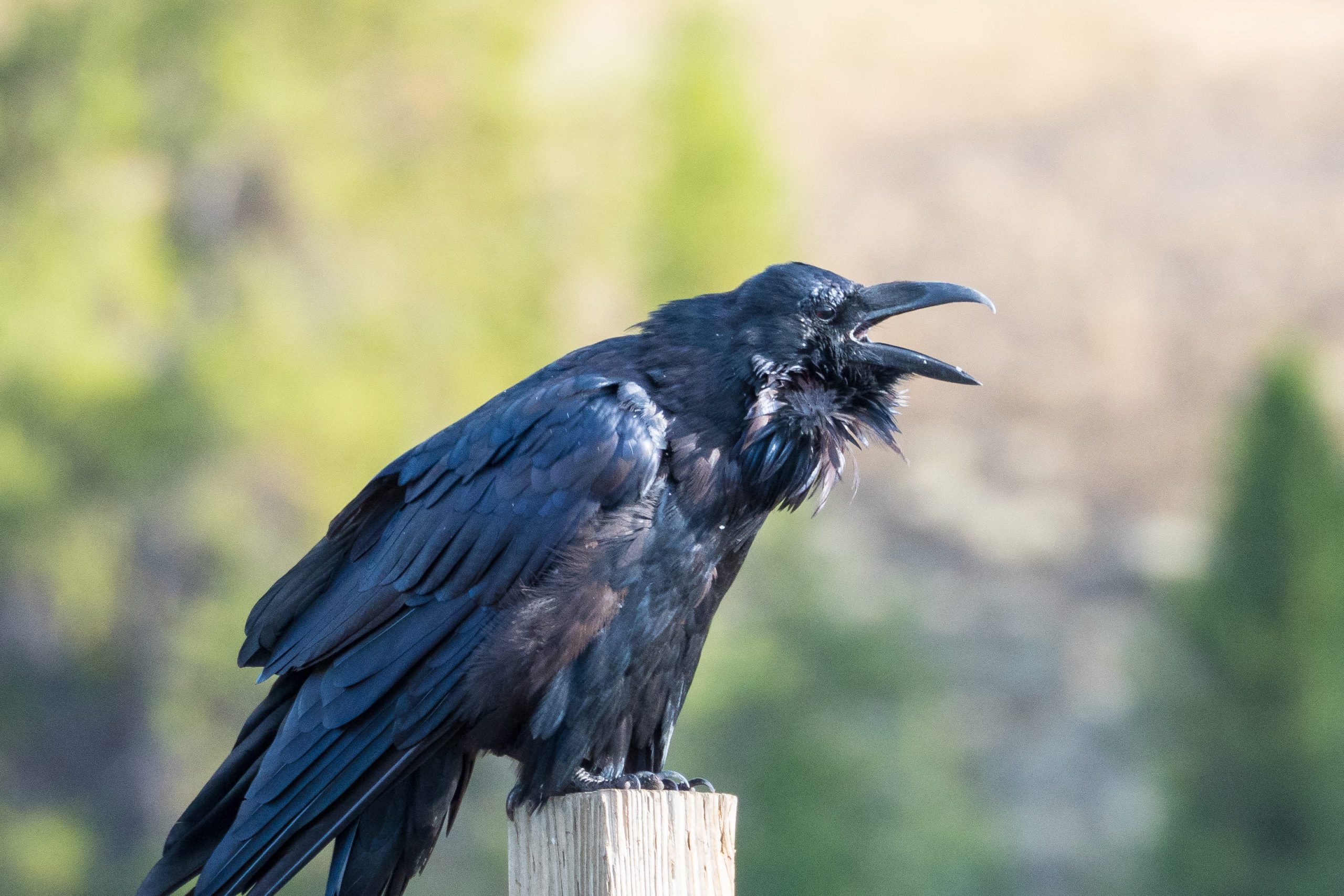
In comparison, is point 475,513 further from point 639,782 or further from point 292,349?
point 292,349

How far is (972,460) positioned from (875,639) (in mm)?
15352

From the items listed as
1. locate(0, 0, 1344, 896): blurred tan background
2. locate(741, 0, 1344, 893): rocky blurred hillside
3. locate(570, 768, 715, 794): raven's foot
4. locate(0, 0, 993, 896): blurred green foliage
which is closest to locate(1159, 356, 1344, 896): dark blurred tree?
locate(0, 0, 1344, 896): blurred tan background

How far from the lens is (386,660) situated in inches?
155

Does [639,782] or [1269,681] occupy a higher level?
[1269,681]

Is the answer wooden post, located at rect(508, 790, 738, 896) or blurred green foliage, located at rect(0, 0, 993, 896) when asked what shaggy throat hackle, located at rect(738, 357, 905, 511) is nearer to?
wooden post, located at rect(508, 790, 738, 896)

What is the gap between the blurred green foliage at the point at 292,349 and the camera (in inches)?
515

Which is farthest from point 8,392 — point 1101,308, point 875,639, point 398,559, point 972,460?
point 1101,308

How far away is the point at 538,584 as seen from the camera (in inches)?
154

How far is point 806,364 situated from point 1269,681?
753 cm

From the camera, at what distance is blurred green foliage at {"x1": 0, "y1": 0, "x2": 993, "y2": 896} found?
1308 cm

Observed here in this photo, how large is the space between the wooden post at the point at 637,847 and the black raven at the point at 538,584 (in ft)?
2.14

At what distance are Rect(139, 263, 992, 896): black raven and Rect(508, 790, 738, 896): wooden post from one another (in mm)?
653

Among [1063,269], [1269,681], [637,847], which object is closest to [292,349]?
[1269,681]

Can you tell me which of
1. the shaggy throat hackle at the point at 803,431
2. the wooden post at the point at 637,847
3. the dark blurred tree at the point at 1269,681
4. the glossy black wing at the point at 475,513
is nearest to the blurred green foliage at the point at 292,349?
the dark blurred tree at the point at 1269,681
